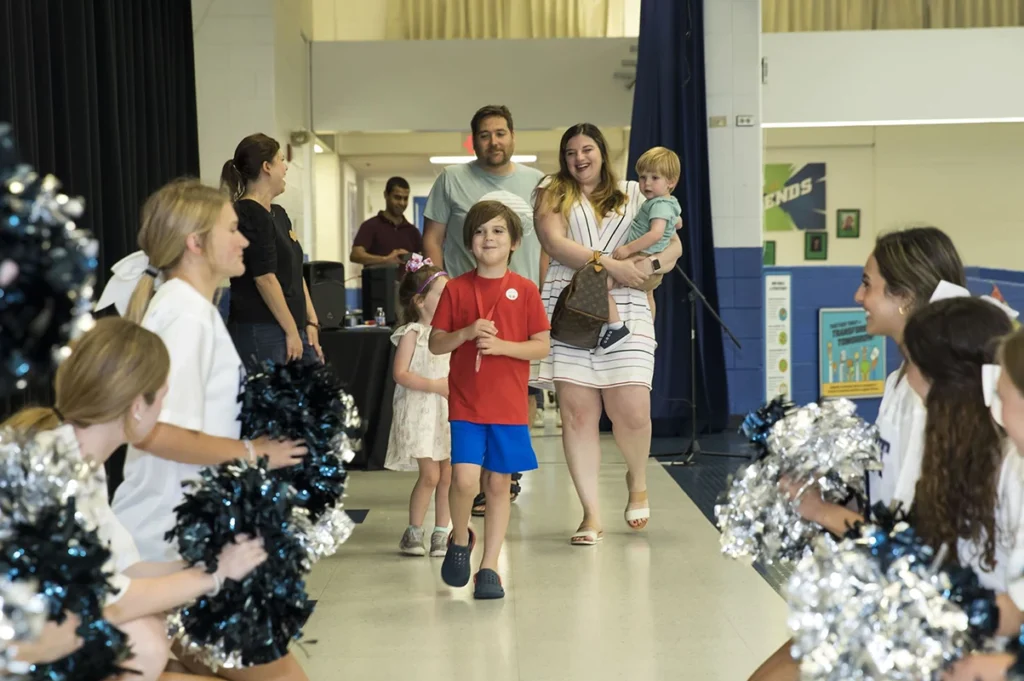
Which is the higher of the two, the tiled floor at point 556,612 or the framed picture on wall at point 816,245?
the framed picture on wall at point 816,245

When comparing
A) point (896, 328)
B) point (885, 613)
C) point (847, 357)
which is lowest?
point (847, 357)

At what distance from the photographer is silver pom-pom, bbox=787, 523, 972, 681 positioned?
1.52 metres

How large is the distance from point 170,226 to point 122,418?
23.7 inches

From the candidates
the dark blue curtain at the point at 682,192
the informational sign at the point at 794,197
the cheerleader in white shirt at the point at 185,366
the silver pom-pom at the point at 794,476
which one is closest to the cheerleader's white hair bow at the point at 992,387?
the silver pom-pom at the point at 794,476

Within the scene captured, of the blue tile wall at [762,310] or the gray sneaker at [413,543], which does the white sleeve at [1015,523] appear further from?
the blue tile wall at [762,310]

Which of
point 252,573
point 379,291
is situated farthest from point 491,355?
point 379,291

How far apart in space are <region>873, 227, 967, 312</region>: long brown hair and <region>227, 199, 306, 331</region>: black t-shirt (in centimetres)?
224

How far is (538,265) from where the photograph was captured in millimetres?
4867

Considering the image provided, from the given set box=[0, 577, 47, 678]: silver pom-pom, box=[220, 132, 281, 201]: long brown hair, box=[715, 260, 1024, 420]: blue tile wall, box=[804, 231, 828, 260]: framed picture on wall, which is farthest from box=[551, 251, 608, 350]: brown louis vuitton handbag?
box=[804, 231, 828, 260]: framed picture on wall

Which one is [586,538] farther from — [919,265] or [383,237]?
[383,237]

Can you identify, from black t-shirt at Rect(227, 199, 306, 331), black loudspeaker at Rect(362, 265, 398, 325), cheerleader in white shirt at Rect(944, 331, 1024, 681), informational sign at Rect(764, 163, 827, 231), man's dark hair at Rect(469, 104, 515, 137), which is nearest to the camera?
cheerleader in white shirt at Rect(944, 331, 1024, 681)

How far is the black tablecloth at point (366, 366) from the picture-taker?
5.84 meters

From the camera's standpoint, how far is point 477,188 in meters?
4.54

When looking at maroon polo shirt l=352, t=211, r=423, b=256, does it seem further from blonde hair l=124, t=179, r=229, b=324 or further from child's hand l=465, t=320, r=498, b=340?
blonde hair l=124, t=179, r=229, b=324
